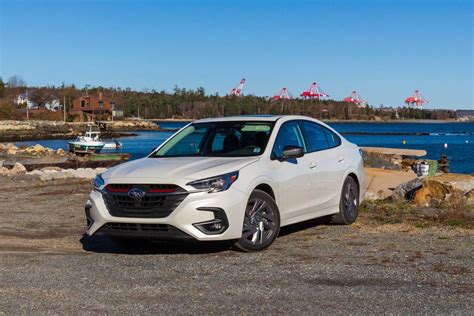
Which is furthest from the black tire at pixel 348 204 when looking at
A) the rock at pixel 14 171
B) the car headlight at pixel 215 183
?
the rock at pixel 14 171

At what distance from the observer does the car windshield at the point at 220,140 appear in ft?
29.7

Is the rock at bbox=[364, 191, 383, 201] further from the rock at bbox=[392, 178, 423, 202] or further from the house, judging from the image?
the house

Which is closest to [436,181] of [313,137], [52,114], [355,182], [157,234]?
[355,182]

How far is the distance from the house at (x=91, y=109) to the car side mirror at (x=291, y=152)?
161406mm

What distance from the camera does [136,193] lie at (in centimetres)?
802

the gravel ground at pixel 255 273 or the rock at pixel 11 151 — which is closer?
the gravel ground at pixel 255 273

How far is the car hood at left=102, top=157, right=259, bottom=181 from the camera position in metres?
8.05

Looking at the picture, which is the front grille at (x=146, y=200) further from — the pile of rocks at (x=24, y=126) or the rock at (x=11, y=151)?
the pile of rocks at (x=24, y=126)

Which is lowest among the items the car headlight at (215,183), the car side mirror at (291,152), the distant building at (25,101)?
the car headlight at (215,183)

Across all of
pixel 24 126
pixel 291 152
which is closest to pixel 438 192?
pixel 291 152

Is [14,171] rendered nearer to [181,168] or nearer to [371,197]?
[371,197]

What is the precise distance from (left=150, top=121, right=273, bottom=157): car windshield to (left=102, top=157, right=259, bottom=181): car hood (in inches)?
13.6

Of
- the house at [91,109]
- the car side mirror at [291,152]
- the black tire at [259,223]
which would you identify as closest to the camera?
the black tire at [259,223]

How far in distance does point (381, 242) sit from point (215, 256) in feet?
6.92
